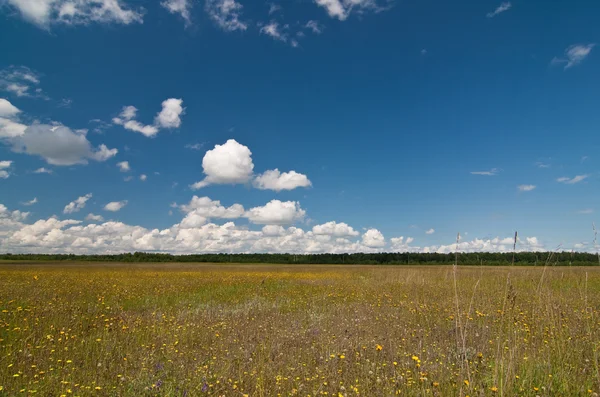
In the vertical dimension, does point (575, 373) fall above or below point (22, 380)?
above

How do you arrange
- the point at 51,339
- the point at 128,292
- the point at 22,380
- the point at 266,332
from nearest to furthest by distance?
1. the point at 22,380
2. the point at 51,339
3. the point at 266,332
4. the point at 128,292

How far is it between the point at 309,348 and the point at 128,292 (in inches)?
443

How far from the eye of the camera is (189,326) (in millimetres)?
8266

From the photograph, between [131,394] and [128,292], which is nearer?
[131,394]

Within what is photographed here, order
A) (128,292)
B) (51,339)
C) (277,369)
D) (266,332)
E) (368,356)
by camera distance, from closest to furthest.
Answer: (277,369)
(368,356)
(51,339)
(266,332)
(128,292)

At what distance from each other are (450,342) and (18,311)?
34.1ft

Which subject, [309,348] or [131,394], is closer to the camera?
[131,394]

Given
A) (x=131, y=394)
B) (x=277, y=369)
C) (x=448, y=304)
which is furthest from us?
(x=448, y=304)

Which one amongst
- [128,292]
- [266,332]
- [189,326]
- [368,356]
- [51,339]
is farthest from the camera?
[128,292]

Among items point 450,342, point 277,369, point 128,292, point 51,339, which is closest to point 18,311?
point 51,339

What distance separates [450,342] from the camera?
22.5ft

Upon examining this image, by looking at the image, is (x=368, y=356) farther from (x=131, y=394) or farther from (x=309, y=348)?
(x=131, y=394)

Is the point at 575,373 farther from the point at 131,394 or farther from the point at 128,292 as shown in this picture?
the point at 128,292

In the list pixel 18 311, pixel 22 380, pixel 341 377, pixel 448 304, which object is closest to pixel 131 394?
pixel 22 380
